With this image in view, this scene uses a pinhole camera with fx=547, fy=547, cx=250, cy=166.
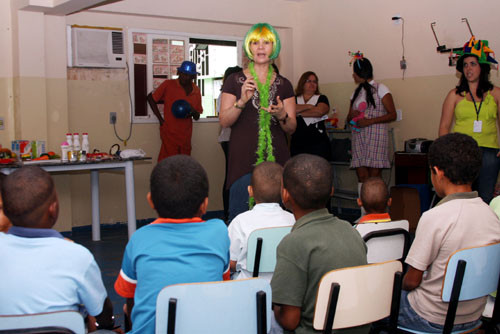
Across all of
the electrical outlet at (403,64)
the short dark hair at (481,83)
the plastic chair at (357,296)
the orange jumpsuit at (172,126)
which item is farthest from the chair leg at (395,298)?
the electrical outlet at (403,64)

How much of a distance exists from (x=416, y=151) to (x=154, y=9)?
332 centimetres

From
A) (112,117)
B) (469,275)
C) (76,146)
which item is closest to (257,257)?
(469,275)

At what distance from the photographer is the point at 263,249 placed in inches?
85.2

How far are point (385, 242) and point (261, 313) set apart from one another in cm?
107

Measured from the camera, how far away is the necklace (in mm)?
3094

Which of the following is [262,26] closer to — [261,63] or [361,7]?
[261,63]

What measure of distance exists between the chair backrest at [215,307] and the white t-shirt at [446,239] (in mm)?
708

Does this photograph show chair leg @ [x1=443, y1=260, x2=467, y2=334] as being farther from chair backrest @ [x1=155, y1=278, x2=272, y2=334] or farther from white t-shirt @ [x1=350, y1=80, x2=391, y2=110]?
white t-shirt @ [x1=350, y1=80, x2=391, y2=110]

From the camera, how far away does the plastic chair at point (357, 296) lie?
1596 millimetres

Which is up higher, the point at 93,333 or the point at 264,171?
the point at 264,171

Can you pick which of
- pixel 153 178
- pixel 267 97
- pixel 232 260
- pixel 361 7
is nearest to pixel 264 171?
pixel 232 260

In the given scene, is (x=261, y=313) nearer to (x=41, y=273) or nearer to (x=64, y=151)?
(x=41, y=273)

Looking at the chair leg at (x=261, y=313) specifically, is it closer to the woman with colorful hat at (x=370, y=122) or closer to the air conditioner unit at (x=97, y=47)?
the woman with colorful hat at (x=370, y=122)

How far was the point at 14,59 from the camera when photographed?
5453 millimetres
